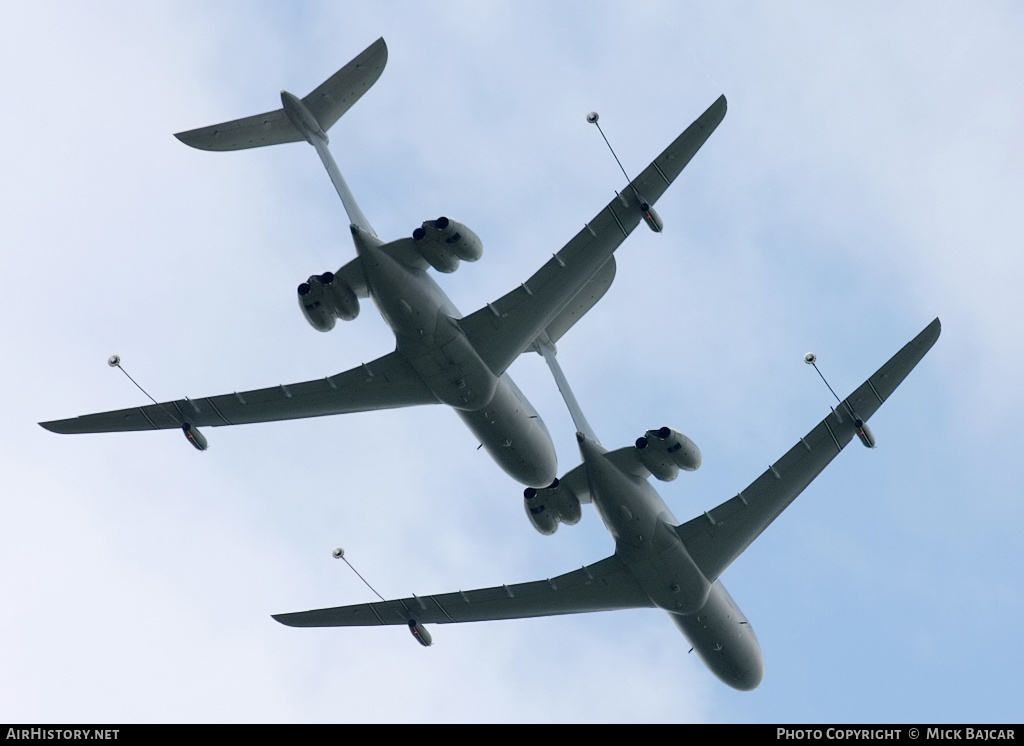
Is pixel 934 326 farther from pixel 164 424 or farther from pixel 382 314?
pixel 164 424

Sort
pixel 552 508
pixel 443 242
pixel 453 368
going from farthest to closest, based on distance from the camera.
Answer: pixel 552 508 → pixel 453 368 → pixel 443 242

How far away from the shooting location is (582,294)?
142 ft

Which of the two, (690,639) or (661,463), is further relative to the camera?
(690,639)

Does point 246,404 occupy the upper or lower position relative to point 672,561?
upper

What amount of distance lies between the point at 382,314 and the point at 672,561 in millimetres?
11109

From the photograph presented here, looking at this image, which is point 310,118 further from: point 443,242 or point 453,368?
point 453,368

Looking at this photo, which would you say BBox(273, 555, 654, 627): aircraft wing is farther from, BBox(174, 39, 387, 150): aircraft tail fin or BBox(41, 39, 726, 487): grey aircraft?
BBox(174, 39, 387, 150): aircraft tail fin

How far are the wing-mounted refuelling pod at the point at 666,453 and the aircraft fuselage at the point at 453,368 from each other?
10.7ft

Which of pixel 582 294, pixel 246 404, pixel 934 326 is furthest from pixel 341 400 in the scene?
pixel 934 326

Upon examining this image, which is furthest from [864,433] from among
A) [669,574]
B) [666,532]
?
[669,574]

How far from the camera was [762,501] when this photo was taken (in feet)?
128

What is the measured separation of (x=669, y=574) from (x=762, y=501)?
3.49 m
